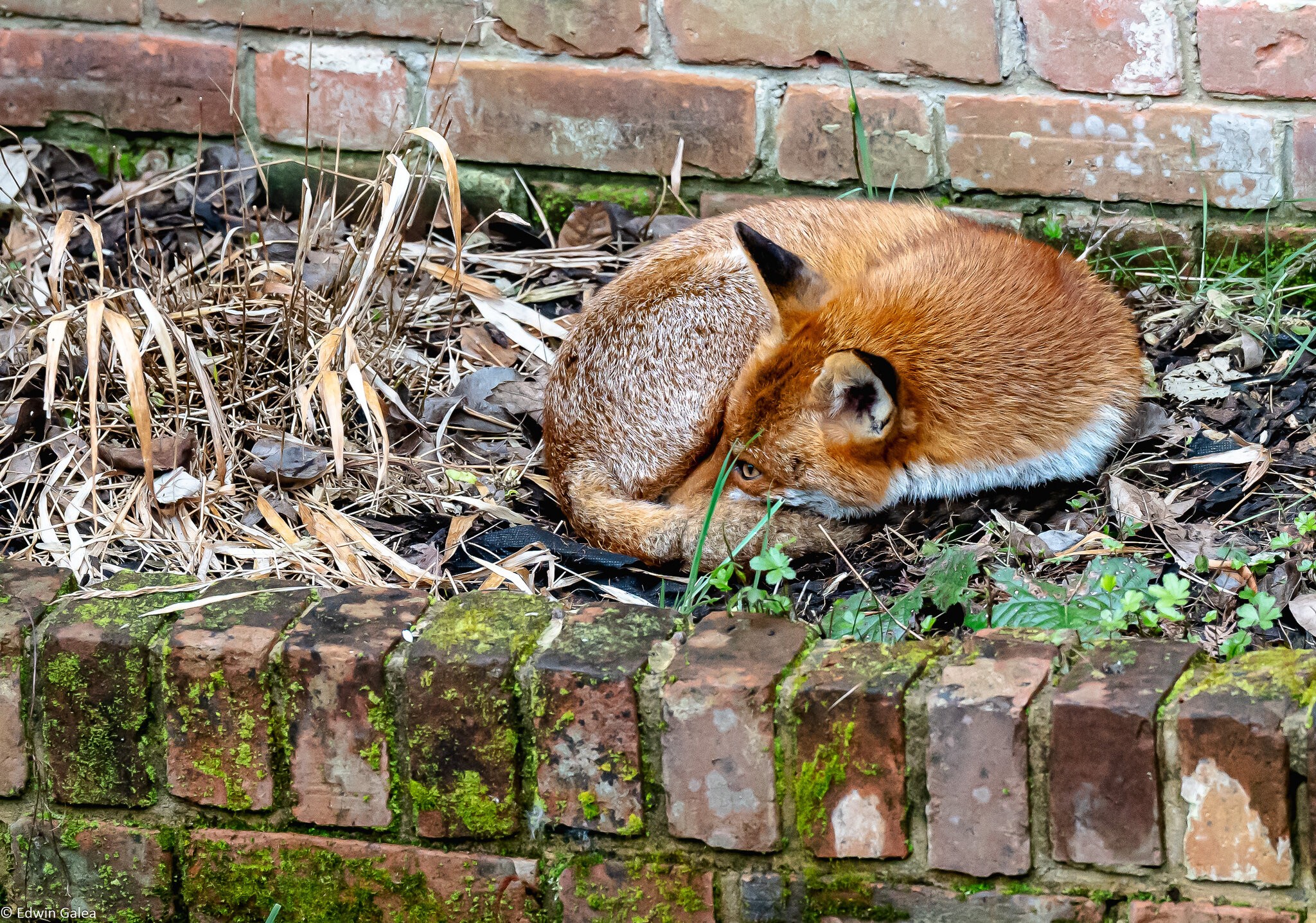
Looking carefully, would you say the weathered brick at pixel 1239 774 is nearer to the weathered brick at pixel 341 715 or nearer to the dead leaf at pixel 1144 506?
the dead leaf at pixel 1144 506

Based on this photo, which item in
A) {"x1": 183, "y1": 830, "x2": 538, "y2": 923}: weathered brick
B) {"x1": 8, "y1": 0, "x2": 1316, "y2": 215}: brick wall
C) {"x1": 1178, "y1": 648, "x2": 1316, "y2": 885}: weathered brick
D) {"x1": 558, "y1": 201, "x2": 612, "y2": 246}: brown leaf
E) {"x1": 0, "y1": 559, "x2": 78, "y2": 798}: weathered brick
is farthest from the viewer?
{"x1": 558, "y1": 201, "x2": 612, "y2": 246}: brown leaf

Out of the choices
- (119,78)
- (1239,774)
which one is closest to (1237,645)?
(1239,774)

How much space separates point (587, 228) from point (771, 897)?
2434 millimetres

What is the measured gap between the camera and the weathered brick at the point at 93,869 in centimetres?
202

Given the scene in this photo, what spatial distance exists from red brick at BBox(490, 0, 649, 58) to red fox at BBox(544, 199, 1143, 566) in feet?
2.54

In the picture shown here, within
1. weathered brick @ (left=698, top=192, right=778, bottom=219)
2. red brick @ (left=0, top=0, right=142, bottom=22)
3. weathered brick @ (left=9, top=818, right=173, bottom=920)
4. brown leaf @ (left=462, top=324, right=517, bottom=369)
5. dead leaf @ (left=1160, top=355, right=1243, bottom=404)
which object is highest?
red brick @ (left=0, top=0, right=142, bottom=22)

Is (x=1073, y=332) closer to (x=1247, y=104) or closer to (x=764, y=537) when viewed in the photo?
(x=1247, y=104)

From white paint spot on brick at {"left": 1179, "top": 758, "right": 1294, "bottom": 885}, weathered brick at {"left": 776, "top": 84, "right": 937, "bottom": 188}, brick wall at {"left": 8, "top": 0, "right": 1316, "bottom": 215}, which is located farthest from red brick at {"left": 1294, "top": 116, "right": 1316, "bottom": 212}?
white paint spot on brick at {"left": 1179, "top": 758, "right": 1294, "bottom": 885}

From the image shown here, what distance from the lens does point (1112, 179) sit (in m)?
3.27

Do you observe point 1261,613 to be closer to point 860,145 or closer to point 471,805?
point 471,805

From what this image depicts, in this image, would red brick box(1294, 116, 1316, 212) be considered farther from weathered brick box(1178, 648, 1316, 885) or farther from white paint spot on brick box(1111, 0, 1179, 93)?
weathered brick box(1178, 648, 1316, 885)

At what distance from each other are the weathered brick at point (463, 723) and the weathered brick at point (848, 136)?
82.1 inches

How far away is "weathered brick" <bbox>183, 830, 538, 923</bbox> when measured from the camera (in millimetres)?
1888

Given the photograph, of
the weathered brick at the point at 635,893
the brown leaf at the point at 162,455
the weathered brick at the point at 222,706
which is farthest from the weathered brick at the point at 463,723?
the brown leaf at the point at 162,455
